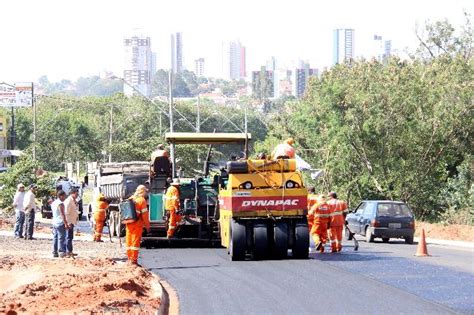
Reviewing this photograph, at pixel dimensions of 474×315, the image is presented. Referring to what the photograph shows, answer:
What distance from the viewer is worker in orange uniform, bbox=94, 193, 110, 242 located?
105 ft

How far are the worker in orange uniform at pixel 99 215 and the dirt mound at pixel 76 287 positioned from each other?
26.0 feet

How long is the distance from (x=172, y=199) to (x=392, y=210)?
9562 mm

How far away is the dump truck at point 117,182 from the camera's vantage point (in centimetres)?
3194

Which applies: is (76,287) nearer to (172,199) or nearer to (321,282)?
(321,282)

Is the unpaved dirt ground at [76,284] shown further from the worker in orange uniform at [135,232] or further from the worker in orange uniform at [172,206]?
the worker in orange uniform at [172,206]

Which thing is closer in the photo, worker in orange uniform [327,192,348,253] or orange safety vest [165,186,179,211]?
worker in orange uniform [327,192,348,253]

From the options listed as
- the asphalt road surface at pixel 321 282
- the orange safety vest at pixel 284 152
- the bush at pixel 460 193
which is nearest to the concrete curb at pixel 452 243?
the asphalt road surface at pixel 321 282

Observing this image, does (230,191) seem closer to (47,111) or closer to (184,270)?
(184,270)

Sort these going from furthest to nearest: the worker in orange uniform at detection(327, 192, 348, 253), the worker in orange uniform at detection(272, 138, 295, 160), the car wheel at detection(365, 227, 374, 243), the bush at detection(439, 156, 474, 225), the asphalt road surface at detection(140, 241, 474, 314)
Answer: the bush at detection(439, 156, 474, 225) < the car wheel at detection(365, 227, 374, 243) < the worker in orange uniform at detection(327, 192, 348, 253) < the worker in orange uniform at detection(272, 138, 295, 160) < the asphalt road surface at detection(140, 241, 474, 314)

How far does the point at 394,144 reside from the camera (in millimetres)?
48188

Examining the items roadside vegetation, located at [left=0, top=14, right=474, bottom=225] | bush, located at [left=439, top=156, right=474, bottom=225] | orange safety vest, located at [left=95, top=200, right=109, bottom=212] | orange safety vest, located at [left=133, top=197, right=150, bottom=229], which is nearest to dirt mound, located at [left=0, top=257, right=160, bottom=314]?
orange safety vest, located at [left=133, top=197, right=150, bottom=229]

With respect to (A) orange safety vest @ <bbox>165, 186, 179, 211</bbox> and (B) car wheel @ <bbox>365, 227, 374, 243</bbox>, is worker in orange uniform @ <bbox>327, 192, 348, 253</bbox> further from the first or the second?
(B) car wheel @ <bbox>365, 227, 374, 243</bbox>

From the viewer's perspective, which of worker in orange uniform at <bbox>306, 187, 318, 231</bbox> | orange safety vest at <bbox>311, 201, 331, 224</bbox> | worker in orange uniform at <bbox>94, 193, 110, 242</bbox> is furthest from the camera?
worker in orange uniform at <bbox>94, 193, 110, 242</bbox>

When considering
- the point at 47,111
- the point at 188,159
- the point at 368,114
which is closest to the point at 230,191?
the point at 368,114
